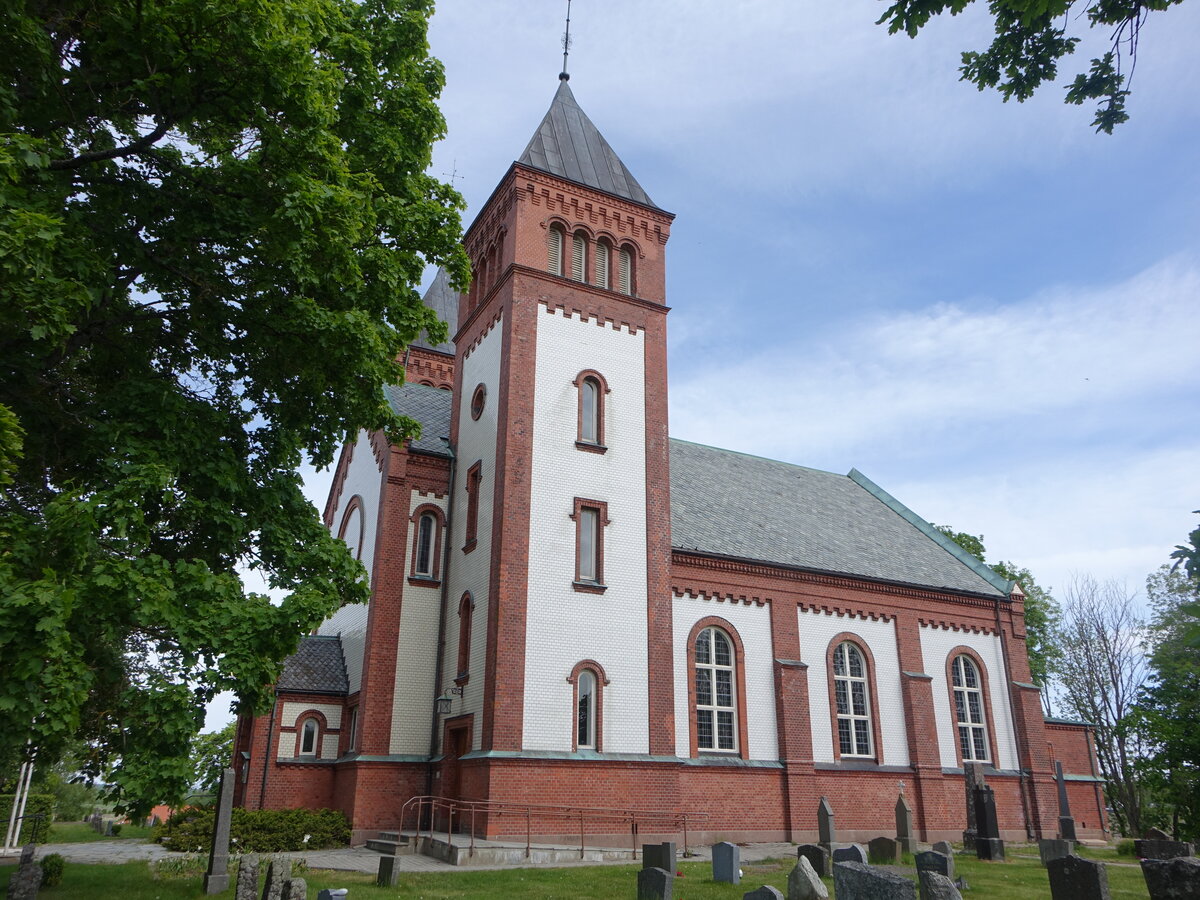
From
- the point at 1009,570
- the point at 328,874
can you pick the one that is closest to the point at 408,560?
the point at 328,874

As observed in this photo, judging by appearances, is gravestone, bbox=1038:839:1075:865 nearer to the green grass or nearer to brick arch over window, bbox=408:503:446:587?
brick arch over window, bbox=408:503:446:587

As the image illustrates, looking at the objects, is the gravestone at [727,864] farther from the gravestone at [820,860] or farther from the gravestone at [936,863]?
the gravestone at [936,863]

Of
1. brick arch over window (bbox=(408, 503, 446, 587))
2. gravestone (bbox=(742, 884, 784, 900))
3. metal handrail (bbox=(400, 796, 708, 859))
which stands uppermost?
brick arch over window (bbox=(408, 503, 446, 587))

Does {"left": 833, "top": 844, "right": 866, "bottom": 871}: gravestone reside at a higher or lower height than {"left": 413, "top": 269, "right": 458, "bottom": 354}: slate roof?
lower

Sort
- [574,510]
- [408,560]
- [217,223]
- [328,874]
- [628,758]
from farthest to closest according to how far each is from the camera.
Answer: [408,560], [574,510], [628,758], [328,874], [217,223]

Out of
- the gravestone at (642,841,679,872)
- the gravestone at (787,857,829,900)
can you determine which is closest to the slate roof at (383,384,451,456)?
→ the gravestone at (642,841,679,872)

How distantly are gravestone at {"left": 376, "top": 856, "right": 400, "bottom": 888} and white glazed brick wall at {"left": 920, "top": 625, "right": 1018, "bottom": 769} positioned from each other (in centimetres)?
1677

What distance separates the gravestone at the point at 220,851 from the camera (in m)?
12.9

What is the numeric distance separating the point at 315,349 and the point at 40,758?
5.42 m

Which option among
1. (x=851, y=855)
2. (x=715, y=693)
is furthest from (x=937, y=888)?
(x=715, y=693)

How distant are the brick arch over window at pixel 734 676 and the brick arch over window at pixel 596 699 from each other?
9.43 ft

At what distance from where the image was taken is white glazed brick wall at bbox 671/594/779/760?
21359mm

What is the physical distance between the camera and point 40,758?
32.1 ft

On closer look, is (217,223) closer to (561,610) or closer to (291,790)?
(561,610)
